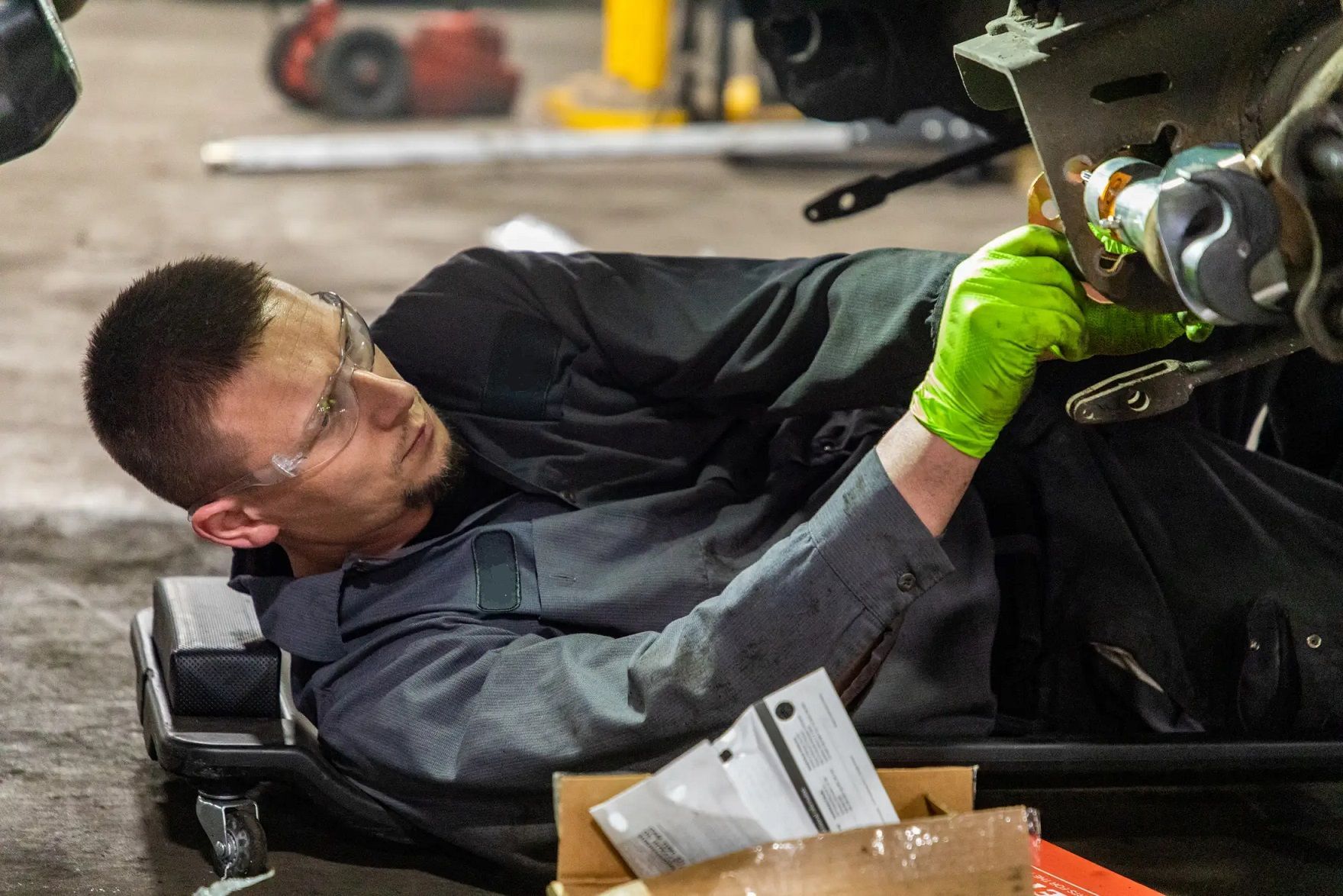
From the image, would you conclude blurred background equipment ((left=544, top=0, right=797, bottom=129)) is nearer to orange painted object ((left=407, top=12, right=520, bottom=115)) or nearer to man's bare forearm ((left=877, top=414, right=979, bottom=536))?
orange painted object ((left=407, top=12, right=520, bottom=115))

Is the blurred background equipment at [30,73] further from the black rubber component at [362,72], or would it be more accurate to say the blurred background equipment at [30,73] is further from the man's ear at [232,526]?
the black rubber component at [362,72]

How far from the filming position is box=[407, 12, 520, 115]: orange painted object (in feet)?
21.2

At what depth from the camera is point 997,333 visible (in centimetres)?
148

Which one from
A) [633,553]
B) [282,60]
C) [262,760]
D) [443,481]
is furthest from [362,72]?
[262,760]

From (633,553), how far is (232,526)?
52 cm

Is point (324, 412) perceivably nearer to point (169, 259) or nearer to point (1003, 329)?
point (1003, 329)

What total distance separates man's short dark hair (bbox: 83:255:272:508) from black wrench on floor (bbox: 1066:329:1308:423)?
1002mm

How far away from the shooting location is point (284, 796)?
198 centimetres

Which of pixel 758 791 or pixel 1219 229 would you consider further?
pixel 758 791

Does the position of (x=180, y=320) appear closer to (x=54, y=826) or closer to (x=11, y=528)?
(x=54, y=826)

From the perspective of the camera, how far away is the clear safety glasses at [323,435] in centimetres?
177

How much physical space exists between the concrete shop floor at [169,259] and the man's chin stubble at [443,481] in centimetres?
46

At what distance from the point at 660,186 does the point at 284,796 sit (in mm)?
3905

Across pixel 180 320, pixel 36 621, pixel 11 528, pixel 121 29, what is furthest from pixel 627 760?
pixel 121 29
